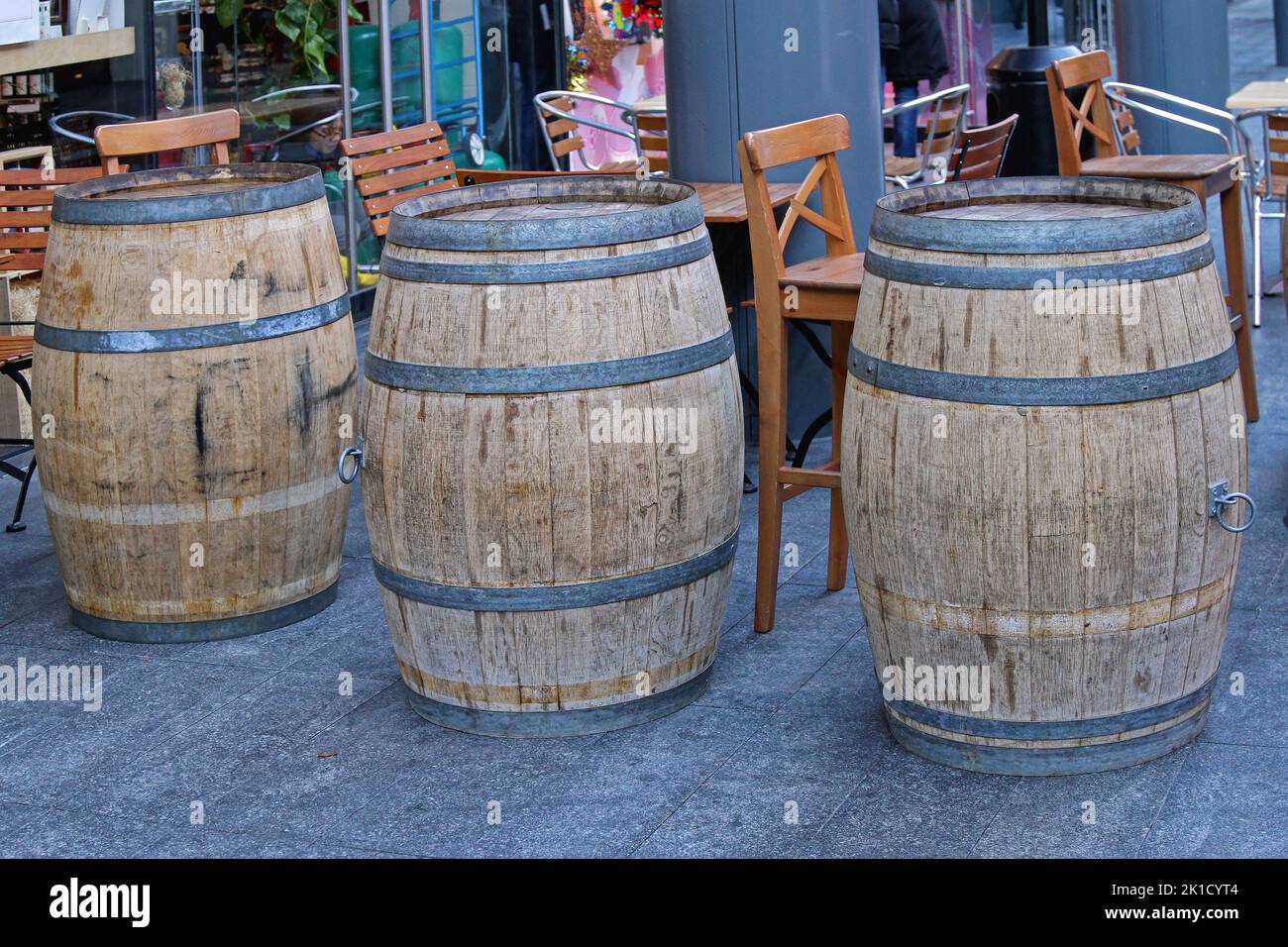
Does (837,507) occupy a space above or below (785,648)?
above

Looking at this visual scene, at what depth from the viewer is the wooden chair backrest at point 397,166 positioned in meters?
6.30

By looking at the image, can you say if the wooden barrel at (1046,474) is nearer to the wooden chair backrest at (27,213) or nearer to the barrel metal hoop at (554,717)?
the barrel metal hoop at (554,717)

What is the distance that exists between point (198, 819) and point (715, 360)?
1434 mm

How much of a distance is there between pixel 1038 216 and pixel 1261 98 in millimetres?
4636

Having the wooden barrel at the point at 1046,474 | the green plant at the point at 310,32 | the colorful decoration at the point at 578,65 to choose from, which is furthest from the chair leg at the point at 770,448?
the colorful decoration at the point at 578,65

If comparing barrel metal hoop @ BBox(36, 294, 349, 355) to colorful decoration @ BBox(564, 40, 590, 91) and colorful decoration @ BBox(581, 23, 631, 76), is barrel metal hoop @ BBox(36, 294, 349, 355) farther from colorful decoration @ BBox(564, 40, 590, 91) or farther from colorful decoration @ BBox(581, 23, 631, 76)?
colorful decoration @ BBox(581, 23, 631, 76)

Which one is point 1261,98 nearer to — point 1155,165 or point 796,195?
point 1155,165

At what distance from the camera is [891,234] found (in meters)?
3.35

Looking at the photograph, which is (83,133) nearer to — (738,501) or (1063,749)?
(738,501)

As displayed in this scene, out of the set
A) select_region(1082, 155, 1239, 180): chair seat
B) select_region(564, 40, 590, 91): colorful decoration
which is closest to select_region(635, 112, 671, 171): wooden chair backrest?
select_region(1082, 155, 1239, 180): chair seat

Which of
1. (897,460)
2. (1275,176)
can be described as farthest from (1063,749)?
(1275,176)

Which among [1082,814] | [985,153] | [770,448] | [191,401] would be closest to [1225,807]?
[1082,814]

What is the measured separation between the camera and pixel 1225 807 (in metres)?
3.29

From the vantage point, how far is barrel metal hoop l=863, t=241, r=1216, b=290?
3162 mm
